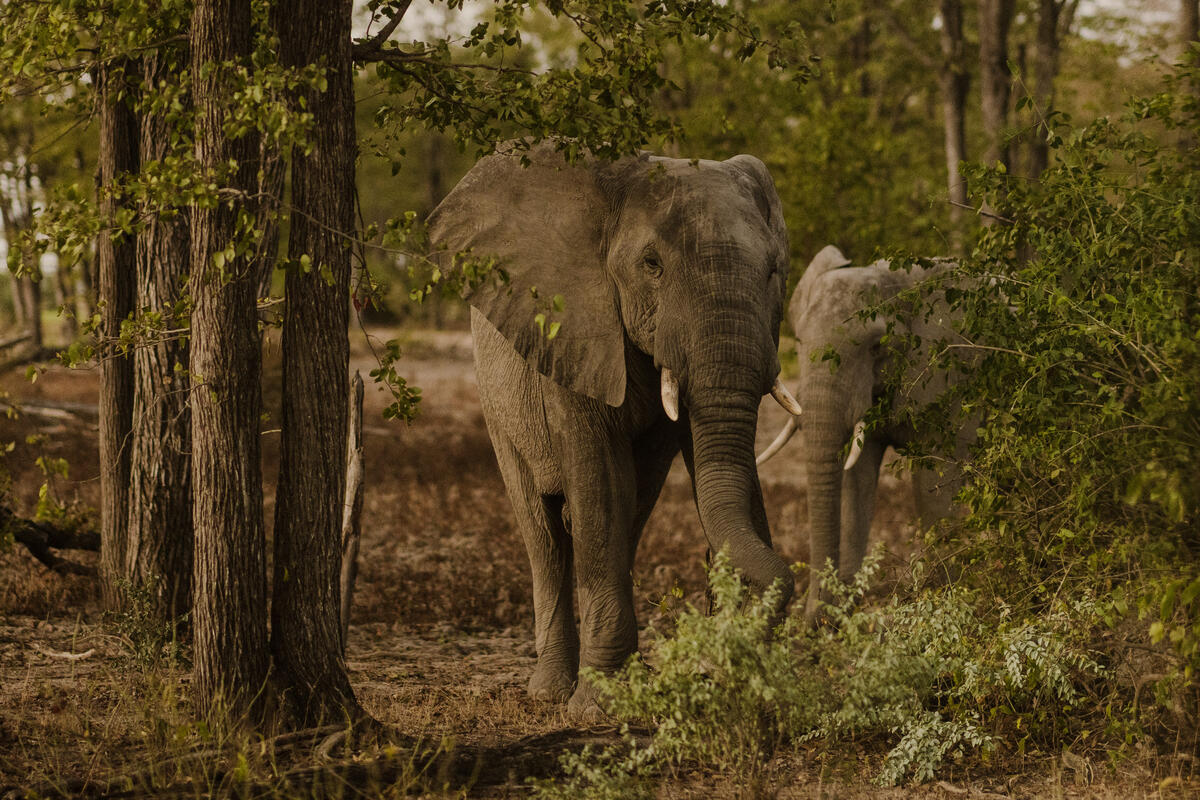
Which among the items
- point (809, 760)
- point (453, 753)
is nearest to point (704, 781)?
point (809, 760)

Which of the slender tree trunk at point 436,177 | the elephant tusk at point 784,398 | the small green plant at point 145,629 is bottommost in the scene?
the small green plant at point 145,629

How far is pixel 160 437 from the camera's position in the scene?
802 centimetres

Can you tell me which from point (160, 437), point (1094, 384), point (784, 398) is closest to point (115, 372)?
point (160, 437)

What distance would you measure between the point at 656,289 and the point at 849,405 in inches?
126

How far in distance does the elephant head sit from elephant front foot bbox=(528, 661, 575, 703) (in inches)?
63.2

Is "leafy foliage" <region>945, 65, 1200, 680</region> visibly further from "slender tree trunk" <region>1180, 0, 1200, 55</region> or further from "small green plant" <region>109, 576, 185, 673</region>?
"slender tree trunk" <region>1180, 0, 1200, 55</region>

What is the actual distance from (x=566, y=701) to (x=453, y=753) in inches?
73.7

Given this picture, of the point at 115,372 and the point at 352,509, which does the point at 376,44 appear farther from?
the point at 352,509

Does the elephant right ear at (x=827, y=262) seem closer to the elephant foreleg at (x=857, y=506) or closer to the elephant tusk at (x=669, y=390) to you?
the elephant foreleg at (x=857, y=506)

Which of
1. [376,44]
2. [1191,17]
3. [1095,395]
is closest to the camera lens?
[1095,395]

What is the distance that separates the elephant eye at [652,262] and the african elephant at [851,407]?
269cm

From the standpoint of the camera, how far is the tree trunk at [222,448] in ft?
19.7

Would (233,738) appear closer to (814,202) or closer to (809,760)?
(809,760)

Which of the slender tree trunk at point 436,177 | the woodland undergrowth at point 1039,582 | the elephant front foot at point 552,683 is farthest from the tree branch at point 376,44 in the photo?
the slender tree trunk at point 436,177
